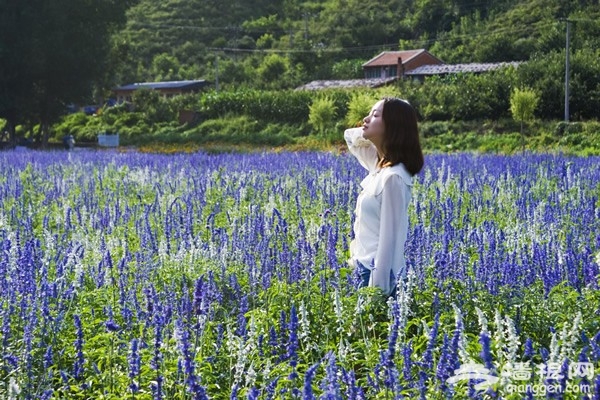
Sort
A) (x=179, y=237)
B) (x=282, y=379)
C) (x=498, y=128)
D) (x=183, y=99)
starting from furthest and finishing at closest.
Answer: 1. (x=183, y=99)
2. (x=498, y=128)
3. (x=179, y=237)
4. (x=282, y=379)

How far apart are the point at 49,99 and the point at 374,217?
3467 centimetres

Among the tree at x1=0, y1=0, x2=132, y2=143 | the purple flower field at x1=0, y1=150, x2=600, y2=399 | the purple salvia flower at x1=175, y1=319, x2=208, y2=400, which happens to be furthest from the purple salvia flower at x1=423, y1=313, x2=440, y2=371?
the tree at x1=0, y1=0, x2=132, y2=143

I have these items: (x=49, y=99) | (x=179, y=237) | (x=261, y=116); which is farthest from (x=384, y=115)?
(x=261, y=116)

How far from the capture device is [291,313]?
334 centimetres

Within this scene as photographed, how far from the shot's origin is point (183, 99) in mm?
53594

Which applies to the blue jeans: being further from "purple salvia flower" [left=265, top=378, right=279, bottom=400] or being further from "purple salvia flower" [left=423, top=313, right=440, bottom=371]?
"purple salvia flower" [left=265, top=378, right=279, bottom=400]

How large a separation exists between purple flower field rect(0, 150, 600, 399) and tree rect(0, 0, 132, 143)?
28.8 meters

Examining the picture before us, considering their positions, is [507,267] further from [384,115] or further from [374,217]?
[384,115]

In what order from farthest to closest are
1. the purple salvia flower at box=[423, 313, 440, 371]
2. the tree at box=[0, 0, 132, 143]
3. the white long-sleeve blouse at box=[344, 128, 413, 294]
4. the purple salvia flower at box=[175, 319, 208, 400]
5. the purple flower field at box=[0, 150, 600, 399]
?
1. the tree at box=[0, 0, 132, 143]
2. the white long-sleeve blouse at box=[344, 128, 413, 294]
3. the purple flower field at box=[0, 150, 600, 399]
4. the purple salvia flower at box=[423, 313, 440, 371]
5. the purple salvia flower at box=[175, 319, 208, 400]

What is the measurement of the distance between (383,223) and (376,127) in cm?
57

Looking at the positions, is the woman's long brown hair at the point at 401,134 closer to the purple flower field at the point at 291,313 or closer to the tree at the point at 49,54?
Answer: the purple flower field at the point at 291,313

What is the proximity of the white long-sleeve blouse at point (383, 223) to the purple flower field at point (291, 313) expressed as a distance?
16cm

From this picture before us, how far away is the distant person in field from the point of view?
452 centimetres

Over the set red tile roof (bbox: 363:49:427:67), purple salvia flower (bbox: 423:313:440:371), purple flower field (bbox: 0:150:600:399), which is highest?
red tile roof (bbox: 363:49:427:67)
